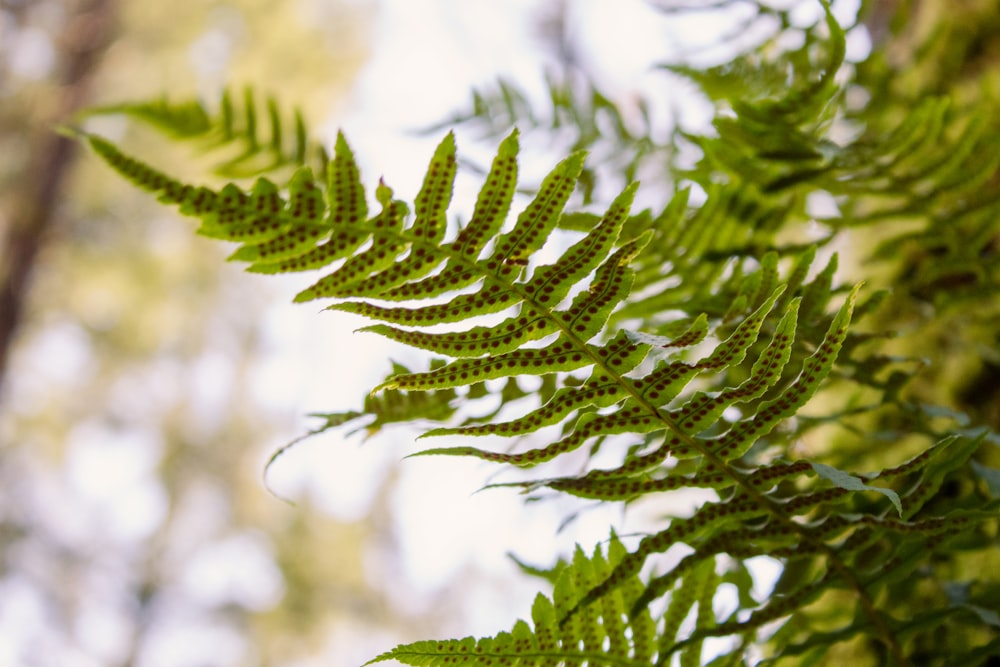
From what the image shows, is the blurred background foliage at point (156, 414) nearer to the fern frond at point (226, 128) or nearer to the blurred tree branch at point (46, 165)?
the blurred tree branch at point (46, 165)

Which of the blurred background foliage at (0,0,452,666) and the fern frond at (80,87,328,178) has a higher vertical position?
the blurred background foliage at (0,0,452,666)

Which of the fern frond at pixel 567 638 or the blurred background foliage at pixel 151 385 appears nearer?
the fern frond at pixel 567 638

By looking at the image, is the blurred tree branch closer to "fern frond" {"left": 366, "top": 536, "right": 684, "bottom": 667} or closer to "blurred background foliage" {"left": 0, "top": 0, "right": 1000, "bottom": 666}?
"blurred background foliage" {"left": 0, "top": 0, "right": 1000, "bottom": 666}

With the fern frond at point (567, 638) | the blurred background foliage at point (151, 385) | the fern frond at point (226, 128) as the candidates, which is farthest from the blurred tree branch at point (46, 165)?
the fern frond at point (567, 638)

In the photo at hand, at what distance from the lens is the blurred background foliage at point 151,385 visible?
18.0ft

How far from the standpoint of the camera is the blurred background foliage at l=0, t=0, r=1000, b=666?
5.48 metres

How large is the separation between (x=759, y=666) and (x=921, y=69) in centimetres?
123

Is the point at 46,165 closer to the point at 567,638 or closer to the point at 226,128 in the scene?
the point at 226,128

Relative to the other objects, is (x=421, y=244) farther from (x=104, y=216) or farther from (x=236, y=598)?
(x=236, y=598)

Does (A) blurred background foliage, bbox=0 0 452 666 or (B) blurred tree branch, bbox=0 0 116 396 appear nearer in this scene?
(B) blurred tree branch, bbox=0 0 116 396

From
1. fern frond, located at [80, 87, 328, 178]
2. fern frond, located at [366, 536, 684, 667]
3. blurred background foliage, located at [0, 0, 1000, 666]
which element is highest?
blurred background foliage, located at [0, 0, 1000, 666]

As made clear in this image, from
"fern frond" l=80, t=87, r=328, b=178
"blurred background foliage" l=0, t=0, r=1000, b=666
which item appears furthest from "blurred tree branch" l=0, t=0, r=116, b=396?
"fern frond" l=80, t=87, r=328, b=178

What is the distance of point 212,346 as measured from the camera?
7824 mm

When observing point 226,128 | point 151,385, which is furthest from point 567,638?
point 151,385
